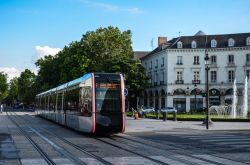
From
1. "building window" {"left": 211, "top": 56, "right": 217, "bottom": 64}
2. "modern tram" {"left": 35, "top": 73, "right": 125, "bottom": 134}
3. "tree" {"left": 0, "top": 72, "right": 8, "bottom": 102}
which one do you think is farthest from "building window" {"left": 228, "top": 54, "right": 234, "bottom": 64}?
"tree" {"left": 0, "top": 72, "right": 8, "bottom": 102}

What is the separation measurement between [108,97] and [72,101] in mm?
5170

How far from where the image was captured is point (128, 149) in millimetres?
17812

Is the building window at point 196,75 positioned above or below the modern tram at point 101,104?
above

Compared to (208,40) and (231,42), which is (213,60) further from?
(231,42)

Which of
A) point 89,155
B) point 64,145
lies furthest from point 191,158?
point 64,145

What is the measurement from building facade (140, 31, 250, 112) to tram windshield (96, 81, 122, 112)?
61.5m

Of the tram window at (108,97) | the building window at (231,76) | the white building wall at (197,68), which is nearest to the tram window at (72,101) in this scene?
the tram window at (108,97)

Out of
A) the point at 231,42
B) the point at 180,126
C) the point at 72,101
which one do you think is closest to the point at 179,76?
the point at 231,42

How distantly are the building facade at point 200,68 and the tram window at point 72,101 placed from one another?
56.2m

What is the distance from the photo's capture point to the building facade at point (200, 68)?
8500cm

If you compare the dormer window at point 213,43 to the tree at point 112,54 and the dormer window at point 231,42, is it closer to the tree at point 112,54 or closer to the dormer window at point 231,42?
the dormer window at point 231,42

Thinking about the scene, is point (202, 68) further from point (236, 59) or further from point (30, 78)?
point (30, 78)

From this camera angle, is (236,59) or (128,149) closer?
(128,149)

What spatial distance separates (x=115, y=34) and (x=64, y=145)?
60.8 m
